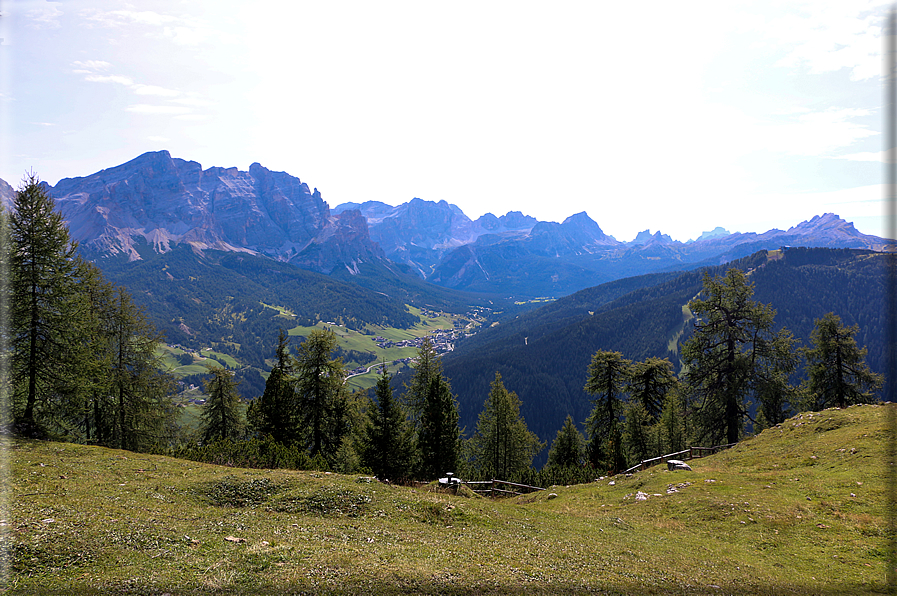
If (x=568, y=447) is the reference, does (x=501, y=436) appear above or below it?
above

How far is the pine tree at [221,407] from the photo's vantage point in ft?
151

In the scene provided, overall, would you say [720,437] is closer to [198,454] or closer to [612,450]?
[612,450]

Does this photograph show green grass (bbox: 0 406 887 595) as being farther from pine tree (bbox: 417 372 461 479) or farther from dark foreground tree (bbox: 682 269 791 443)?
pine tree (bbox: 417 372 461 479)

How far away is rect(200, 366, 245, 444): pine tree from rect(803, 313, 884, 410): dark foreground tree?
67.8 m

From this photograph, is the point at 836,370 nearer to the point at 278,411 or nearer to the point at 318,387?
the point at 318,387

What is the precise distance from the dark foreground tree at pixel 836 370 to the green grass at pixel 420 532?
86.6 ft

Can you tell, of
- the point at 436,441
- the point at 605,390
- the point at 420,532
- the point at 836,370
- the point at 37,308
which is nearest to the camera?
the point at 420,532

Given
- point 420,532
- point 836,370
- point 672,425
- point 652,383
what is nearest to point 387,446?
point 420,532

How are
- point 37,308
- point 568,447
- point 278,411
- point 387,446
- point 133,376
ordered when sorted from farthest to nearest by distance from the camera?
1. point 568,447
2. point 278,411
3. point 133,376
4. point 387,446
5. point 37,308

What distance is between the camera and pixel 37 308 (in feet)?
89.4

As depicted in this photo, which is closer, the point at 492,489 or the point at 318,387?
the point at 492,489

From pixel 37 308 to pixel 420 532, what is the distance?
31.8 meters

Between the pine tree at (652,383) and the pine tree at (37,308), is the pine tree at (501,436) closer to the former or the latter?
the pine tree at (652,383)

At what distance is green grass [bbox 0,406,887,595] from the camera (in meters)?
11.0
